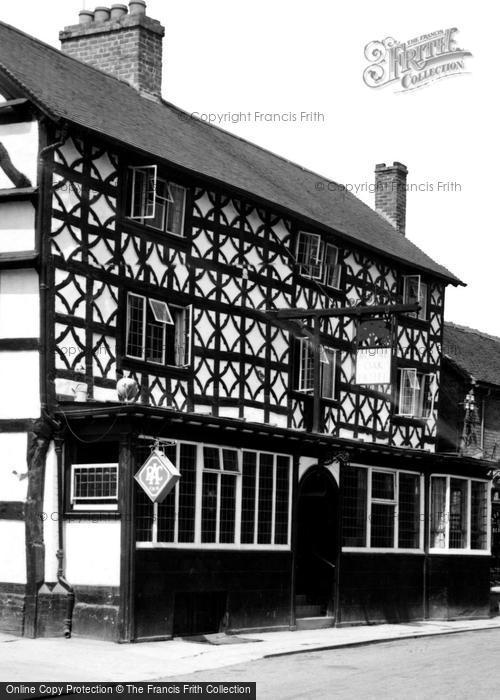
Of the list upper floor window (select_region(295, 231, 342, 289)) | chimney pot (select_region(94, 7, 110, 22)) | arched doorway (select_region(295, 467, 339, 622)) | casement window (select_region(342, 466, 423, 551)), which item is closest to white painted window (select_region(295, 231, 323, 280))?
upper floor window (select_region(295, 231, 342, 289))

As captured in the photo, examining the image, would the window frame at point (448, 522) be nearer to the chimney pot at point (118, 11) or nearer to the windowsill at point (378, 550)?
the windowsill at point (378, 550)

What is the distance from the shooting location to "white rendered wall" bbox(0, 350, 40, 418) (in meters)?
22.3

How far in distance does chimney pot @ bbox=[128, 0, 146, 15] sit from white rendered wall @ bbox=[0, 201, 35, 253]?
8730 millimetres

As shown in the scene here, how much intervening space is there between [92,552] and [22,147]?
7.22 meters

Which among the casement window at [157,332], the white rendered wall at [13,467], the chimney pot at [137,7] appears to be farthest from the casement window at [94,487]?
the chimney pot at [137,7]

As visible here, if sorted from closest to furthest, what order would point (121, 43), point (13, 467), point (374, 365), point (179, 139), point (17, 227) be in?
point (13, 467), point (17, 227), point (374, 365), point (179, 139), point (121, 43)

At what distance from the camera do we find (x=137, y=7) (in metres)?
29.8

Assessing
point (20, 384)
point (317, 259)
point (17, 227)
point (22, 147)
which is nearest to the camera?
point (20, 384)

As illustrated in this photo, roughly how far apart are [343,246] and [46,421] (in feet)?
38.3

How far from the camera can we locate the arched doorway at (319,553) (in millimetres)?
27266

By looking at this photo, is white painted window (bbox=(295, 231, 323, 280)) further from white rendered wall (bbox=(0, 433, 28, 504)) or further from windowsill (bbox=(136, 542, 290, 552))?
white rendered wall (bbox=(0, 433, 28, 504))

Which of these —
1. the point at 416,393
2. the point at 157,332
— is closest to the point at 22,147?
the point at 157,332

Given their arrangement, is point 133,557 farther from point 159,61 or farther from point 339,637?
point 159,61

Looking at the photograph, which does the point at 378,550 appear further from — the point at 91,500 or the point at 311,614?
the point at 91,500
